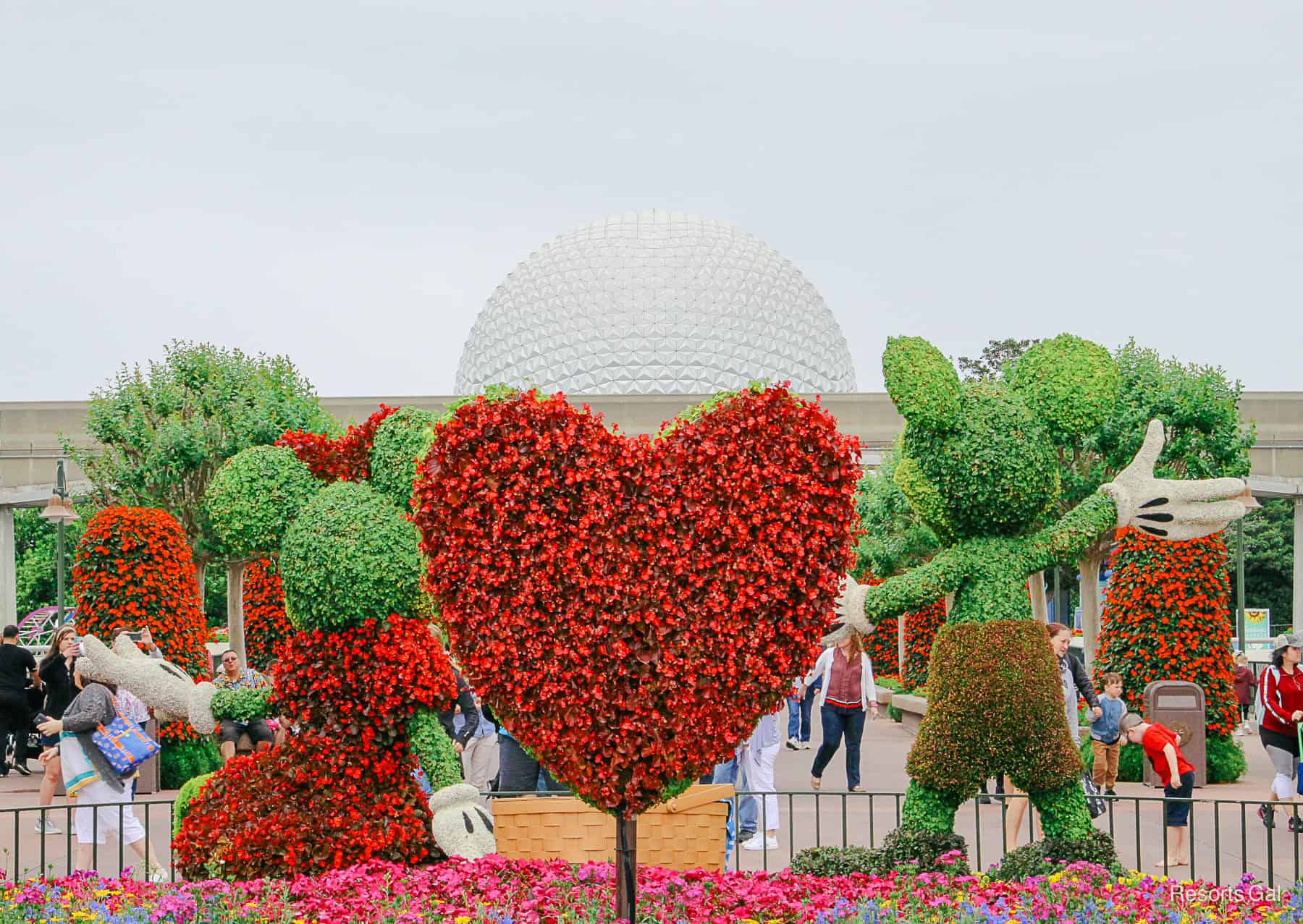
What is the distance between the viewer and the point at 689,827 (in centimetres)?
699

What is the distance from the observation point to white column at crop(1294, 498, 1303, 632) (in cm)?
2556

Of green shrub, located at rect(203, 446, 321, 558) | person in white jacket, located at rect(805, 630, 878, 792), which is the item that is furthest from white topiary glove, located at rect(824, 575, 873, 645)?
person in white jacket, located at rect(805, 630, 878, 792)

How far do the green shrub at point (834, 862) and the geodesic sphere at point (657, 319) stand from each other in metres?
24.7

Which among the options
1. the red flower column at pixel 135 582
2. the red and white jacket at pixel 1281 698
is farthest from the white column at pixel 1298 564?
the red flower column at pixel 135 582

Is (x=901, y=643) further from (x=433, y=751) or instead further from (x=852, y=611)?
(x=433, y=751)

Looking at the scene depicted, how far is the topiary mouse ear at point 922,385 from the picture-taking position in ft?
22.2

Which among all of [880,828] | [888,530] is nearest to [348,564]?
[880,828]

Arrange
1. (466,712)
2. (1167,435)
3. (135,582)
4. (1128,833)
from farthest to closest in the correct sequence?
(1167,435) → (135,582) → (466,712) → (1128,833)

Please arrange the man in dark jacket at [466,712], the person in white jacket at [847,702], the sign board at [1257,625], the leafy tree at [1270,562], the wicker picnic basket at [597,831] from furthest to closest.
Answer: the leafy tree at [1270,562] → the sign board at [1257,625] → the person in white jacket at [847,702] → the man in dark jacket at [466,712] → the wicker picnic basket at [597,831]

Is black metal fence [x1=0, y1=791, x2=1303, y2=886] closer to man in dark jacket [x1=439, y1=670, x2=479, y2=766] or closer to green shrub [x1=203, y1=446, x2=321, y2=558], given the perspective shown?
man in dark jacket [x1=439, y1=670, x2=479, y2=766]

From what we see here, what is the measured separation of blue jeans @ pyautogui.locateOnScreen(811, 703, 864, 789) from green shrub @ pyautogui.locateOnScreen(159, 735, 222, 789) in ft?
17.2

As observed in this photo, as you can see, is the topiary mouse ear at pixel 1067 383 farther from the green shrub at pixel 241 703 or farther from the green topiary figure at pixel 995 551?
the green shrub at pixel 241 703

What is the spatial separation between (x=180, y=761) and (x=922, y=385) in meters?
8.06

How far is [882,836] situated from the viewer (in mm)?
9641
